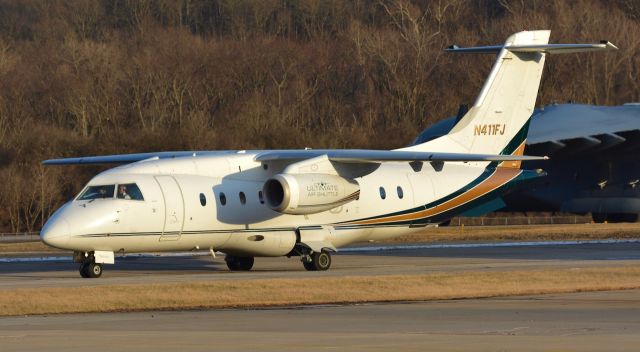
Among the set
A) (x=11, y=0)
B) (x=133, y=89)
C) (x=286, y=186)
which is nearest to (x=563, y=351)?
(x=286, y=186)

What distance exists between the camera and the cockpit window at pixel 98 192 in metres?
30.0

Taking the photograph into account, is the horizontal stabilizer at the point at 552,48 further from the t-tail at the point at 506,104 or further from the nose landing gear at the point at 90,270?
the nose landing gear at the point at 90,270

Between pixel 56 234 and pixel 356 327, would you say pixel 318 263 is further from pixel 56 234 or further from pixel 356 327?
pixel 356 327

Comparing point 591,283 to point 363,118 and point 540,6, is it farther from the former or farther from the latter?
point 540,6

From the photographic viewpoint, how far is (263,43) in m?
97.6

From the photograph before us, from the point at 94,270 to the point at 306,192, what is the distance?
4974 millimetres

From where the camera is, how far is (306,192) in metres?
31.3

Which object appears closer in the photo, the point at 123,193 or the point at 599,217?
the point at 123,193

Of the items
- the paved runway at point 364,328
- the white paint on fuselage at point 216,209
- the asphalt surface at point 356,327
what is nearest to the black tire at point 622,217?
the white paint on fuselage at point 216,209

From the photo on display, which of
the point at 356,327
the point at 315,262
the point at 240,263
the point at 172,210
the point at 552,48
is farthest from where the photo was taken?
the point at 552,48

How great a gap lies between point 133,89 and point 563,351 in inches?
2603

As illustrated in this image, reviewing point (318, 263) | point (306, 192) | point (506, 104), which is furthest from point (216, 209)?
point (506, 104)

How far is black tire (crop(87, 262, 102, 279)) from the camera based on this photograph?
29484 millimetres

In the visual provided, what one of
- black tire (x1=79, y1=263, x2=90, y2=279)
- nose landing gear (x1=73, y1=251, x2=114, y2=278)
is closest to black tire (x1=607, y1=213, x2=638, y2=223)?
nose landing gear (x1=73, y1=251, x2=114, y2=278)
